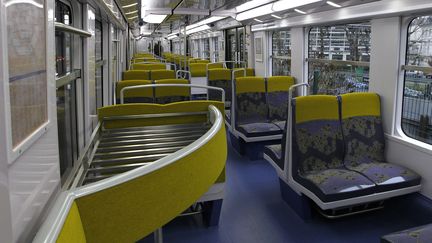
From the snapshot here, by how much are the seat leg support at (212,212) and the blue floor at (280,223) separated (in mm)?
49

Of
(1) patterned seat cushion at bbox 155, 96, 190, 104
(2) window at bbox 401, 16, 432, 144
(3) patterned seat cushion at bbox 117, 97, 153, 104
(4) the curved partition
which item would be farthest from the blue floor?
(4) the curved partition

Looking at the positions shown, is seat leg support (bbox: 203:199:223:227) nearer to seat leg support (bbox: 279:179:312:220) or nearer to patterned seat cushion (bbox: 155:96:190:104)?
seat leg support (bbox: 279:179:312:220)

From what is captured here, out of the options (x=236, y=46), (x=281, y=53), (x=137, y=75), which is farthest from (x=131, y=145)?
(x=236, y=46)

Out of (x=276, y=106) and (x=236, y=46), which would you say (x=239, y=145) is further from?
(x=236, y=46)

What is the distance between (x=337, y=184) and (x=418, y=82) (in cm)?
129

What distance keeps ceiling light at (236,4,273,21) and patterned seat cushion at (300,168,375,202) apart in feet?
9.82

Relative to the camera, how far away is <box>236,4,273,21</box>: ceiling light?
5.50 meters

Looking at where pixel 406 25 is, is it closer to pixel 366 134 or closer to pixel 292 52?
pixel 366 134

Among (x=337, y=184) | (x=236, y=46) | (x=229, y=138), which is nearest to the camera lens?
(x=337, y=184)

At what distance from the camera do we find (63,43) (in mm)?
2398

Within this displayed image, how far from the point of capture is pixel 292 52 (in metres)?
5.88

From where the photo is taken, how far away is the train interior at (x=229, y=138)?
3.18 ft

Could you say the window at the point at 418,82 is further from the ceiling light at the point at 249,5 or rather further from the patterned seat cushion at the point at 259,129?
the ceiling light at the point at 249,5

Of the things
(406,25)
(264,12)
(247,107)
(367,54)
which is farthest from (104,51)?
(406,25)
